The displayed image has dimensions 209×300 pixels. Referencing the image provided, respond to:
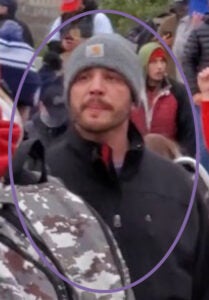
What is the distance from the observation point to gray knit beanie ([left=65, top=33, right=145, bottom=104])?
3.62m

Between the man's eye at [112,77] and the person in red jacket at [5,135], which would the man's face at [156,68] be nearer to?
the man's eye at [112,77]

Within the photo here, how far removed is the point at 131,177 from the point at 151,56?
0.97 m

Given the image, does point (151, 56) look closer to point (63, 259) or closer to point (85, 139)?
point (85, 139)

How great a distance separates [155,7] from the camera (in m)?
11.4

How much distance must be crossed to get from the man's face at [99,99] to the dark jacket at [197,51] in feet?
14.0

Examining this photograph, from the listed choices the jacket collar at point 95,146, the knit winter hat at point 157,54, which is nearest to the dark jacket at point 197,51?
the knit winter hat at point 157,54

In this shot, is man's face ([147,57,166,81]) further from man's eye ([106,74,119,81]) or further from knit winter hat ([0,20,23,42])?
man's eye ([106,74,119,81])

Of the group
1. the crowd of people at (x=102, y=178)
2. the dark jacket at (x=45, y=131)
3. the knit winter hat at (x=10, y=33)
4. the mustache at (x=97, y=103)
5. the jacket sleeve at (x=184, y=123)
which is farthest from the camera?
the dark jacket at (x=45, y=131)

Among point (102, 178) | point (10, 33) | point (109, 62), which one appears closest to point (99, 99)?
point (109, 62)

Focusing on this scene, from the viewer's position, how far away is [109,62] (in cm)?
363

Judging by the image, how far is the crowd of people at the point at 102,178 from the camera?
2.53m

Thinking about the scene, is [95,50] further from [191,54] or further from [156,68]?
[191,54]

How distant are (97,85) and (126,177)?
0.36 m

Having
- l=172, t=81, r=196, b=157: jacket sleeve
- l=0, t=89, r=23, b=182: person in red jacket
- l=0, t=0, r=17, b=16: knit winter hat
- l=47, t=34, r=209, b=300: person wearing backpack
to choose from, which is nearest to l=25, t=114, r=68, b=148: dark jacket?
l=172, t=81, r=196, b=157: jacket sleeve
